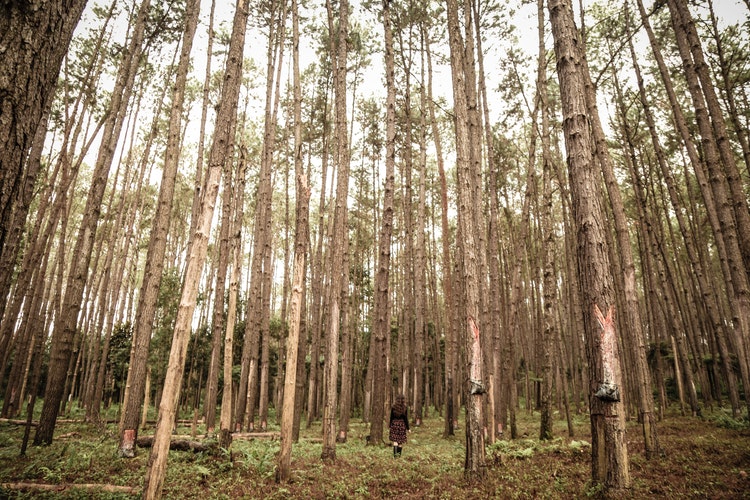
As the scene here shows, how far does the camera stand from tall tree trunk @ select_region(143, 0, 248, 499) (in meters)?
3.45

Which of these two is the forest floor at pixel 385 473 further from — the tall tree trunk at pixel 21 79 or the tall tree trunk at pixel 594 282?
the tall tree trunk at pixel 21 79

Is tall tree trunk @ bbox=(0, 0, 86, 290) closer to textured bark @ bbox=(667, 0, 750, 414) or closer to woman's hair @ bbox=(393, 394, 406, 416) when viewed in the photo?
textured bark @ bbox=(667, 0, 750, 414)

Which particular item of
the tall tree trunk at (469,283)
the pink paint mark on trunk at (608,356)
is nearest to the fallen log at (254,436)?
the tall tree trunk at (469,283)

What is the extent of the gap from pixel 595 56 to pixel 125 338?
25.2m

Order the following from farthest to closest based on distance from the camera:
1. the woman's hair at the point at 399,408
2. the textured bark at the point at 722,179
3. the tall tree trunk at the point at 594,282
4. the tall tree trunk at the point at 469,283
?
the woman's hair at the point at 399,408 < the textured bark at the point at 722,179 < the tall tree trunk at the point at 469,283 < the tall tree trunk at the point at 594,282

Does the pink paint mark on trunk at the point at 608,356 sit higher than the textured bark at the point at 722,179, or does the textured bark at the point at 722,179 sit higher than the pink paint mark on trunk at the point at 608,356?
the textured bark at the point at 722,179

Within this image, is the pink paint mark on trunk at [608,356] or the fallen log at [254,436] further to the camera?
the fallen log at [254,436]

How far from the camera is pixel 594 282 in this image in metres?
3.64

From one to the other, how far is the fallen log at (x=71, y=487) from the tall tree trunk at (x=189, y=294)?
173 cm

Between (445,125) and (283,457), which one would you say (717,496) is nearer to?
(283,457)

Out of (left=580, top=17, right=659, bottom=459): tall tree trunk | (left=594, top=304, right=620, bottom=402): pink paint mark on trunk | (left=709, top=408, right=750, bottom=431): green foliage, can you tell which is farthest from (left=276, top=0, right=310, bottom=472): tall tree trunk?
(left=709, top=408, right=750, bottom=431): green foliage

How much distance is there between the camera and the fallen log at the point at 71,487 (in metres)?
4.45

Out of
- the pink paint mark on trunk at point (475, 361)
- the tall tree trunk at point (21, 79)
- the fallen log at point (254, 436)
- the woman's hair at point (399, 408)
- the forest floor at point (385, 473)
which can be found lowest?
the fallen log at point (254, 436)

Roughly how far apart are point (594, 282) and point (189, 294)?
420 centimetres
